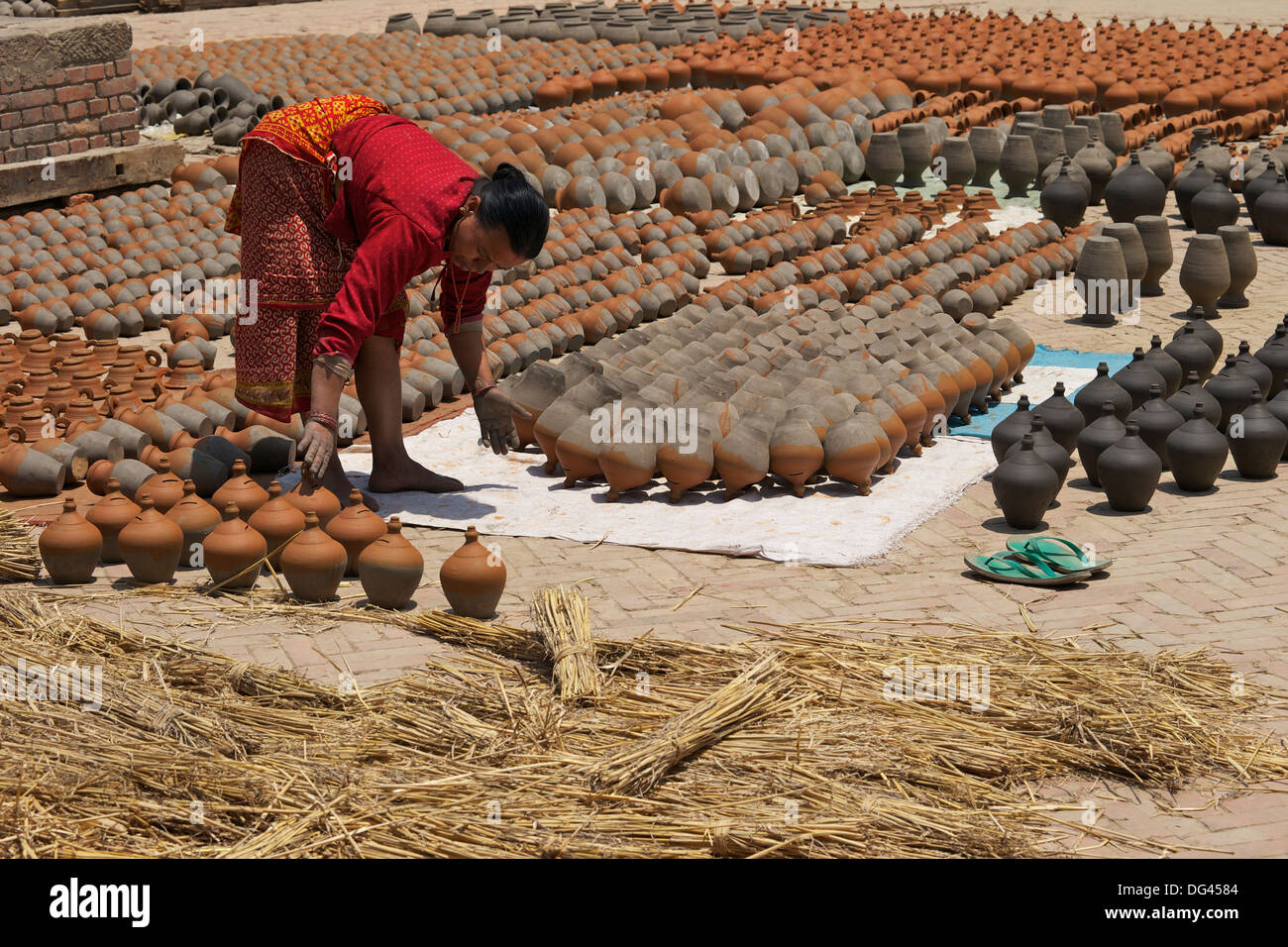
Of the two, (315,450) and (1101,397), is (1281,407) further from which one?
(315,450)

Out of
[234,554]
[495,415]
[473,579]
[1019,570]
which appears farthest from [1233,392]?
[234,554]

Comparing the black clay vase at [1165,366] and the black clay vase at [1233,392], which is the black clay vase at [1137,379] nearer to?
the black clay vase at [1165,366]

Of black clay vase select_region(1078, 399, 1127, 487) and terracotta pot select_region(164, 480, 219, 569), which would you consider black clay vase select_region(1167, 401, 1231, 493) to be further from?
terracotta pot select_region(164, 480, 219, 569)

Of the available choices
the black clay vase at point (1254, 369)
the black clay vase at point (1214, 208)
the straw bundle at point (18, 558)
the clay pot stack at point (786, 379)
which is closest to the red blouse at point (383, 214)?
the clay pot stack at point (786, 379)

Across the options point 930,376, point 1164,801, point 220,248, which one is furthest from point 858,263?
point 1164,801

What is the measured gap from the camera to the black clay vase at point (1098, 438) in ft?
22.4

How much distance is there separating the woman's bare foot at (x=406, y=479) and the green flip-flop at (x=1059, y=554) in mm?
2509

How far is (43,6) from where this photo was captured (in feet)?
73.1

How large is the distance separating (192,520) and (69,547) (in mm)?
450

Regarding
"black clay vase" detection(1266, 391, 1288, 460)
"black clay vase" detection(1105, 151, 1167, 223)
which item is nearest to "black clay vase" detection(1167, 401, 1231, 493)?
"black clay vase" detection(1266, 391, 1288, 460)

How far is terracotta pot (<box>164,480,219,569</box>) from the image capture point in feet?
18.9
